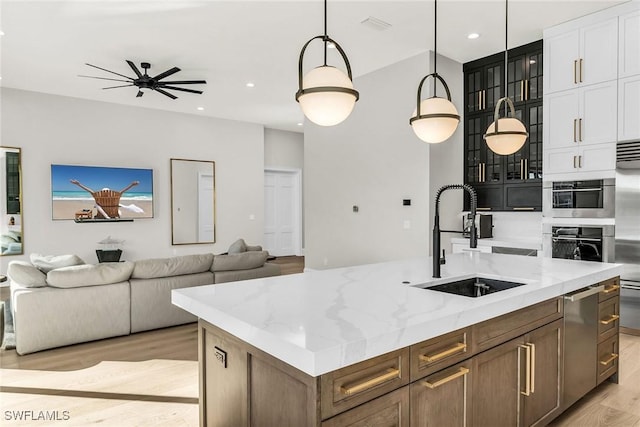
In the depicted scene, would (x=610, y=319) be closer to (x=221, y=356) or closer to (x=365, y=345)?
(x=365, y=345)

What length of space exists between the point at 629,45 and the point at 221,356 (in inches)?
179

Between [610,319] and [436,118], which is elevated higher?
[436,118]

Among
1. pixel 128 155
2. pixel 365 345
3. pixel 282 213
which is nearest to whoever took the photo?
pixel 365 345

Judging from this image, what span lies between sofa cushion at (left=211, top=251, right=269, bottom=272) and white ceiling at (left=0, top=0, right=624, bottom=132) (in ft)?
7.98

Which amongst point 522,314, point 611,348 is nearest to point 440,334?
point 522,314

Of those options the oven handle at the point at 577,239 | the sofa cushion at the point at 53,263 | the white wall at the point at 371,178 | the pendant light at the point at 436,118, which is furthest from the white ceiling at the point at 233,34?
the sofa cushion at the point at 53,263

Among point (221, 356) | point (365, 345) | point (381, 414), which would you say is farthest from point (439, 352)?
point (221, 356)

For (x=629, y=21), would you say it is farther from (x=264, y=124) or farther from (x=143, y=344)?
(x=264, y=124)

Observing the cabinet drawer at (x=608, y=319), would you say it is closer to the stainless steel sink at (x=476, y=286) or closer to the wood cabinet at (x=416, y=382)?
the wood cabinet at (x=416, y=382)

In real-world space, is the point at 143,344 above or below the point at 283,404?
below

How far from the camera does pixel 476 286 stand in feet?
7.73

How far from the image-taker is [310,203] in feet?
22.3

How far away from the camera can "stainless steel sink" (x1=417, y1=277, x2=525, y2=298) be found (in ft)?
7.29

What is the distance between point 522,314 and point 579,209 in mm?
2897
